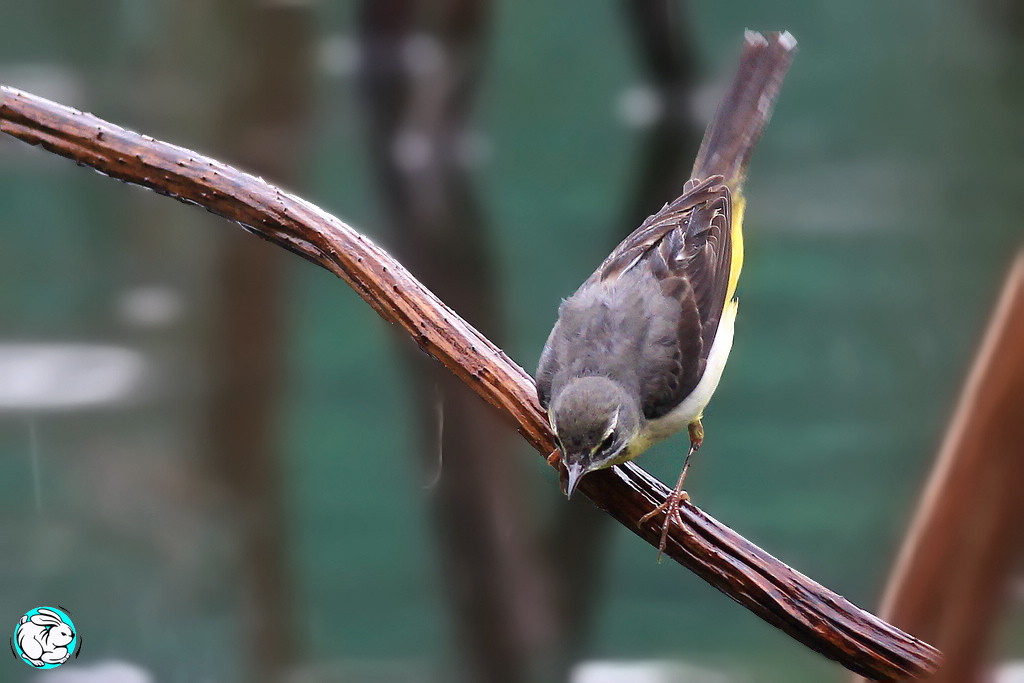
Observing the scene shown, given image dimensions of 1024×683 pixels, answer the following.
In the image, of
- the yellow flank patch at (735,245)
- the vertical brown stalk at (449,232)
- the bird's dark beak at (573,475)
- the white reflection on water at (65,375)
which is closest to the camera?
the bird's dark beak at (573,475)

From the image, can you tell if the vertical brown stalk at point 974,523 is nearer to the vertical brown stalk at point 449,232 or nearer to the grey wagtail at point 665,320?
the grey wagtail at point 665,320

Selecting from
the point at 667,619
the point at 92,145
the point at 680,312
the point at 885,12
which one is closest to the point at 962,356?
the point at 885,12

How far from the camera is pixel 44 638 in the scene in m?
2.46

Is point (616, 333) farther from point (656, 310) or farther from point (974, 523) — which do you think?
point (974, 523)

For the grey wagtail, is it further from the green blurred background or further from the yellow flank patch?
the green blurred background

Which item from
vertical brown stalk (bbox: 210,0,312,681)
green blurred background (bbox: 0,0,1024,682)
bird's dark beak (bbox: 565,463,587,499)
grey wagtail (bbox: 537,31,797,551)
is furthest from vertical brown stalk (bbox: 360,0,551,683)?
bird's dark beak (bbox: 565,463,587,499)

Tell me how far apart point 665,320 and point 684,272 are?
136 millimetres

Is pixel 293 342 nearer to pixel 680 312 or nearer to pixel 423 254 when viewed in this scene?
pixel 423 254

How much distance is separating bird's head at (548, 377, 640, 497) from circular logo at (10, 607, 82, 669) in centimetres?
171

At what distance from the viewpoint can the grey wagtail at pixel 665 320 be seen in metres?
1.64

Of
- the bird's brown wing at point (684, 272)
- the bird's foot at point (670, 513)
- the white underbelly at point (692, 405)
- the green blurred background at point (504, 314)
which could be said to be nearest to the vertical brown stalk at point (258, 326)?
the green blurred background at point (504, 314)

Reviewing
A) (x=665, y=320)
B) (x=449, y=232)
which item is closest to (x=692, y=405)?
(x=665, y=320)

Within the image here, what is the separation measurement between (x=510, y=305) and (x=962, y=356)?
5.11 ft

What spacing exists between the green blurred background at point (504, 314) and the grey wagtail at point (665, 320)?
0.92 metres
